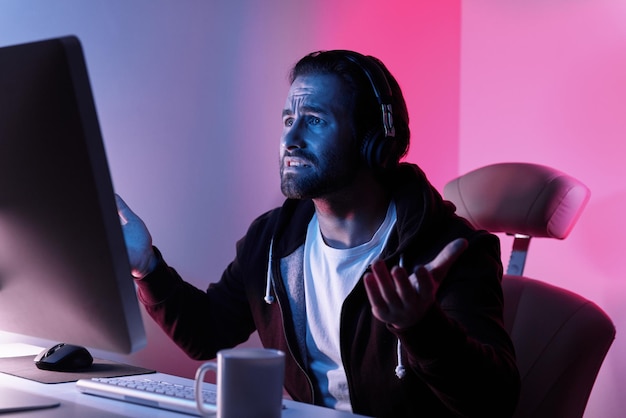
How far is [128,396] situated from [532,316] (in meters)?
0.75

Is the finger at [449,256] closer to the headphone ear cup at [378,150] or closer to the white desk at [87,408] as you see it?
the white desk at [87,408]

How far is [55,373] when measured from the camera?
1.18 meters

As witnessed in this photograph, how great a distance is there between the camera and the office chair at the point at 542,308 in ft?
4.18

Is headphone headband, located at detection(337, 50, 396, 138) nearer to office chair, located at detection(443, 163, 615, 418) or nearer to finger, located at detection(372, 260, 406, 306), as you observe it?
office chair, located at detection(443, 163, 615, 418)

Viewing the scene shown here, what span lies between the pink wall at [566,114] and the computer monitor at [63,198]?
2024 mm

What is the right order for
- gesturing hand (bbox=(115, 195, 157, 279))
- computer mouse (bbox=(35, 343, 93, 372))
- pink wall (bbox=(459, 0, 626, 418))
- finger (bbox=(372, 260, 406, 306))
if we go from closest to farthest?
finger (bbox=(372, 260, 406, 306)), computer mouse (bbox=(35, 343, 93, 372)), gesturing hand (bbox=(115, 195, 157, 279)), pink wall (bbox=(459, 0, 626, 418))

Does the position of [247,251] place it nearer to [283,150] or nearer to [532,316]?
[283,150]

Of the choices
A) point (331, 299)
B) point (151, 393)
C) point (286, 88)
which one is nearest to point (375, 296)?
point (151, 393)

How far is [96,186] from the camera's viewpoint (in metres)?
0.72

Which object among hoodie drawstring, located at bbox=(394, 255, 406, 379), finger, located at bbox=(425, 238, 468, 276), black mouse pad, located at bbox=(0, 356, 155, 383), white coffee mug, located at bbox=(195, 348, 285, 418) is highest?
finger, located at bbox=(425, 238, 468, 276)

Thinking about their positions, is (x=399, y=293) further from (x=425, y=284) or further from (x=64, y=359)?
(x=64, y=359)

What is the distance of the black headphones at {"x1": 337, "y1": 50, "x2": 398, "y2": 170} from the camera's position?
1.42m

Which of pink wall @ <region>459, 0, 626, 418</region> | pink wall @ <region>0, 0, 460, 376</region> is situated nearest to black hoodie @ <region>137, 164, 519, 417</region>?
pink wall @ <region>0, 0, 460, 376</region>

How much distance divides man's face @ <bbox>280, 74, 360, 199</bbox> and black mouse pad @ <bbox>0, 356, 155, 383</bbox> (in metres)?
0.47
